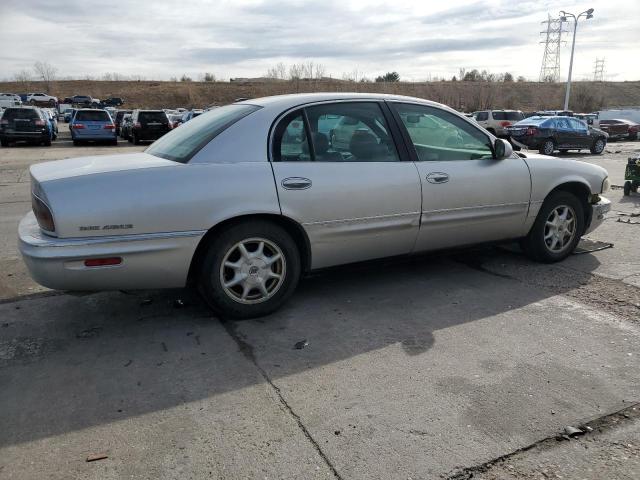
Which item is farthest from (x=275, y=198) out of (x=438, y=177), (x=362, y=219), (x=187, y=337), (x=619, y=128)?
(x=619, y=128)

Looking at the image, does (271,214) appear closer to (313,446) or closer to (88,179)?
(88,179)

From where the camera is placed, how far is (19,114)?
69.8ft

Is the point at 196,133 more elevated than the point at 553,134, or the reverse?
the point at 196,133

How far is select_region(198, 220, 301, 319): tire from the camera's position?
374cm

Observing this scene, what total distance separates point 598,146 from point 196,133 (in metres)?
22.0

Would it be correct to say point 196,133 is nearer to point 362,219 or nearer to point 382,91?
point 362,219

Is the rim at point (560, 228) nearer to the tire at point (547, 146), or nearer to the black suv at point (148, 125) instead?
the tire at point (547, 146)

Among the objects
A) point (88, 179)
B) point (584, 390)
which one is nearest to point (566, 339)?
point (584, 390)

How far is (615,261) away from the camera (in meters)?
5.53

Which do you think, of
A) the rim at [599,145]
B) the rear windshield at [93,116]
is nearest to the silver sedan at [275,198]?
the rim at [599,145]

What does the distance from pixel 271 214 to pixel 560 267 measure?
3165mm

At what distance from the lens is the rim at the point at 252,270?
150 inches

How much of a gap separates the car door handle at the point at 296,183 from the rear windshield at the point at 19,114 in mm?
21258

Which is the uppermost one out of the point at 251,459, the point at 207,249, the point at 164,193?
the point at 164,193
